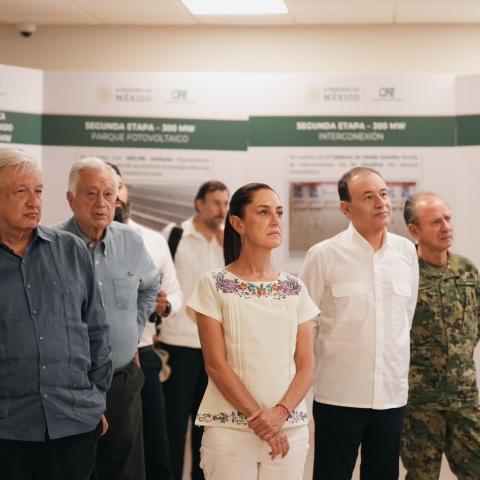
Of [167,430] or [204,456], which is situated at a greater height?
[204,456]

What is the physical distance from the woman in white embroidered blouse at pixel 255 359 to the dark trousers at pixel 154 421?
140 cm

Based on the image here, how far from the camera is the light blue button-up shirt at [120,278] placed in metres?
3.44

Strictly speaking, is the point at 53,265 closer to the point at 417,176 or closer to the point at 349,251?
the point at 349,251

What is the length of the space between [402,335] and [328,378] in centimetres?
38

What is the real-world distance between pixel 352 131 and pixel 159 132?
1398 mm

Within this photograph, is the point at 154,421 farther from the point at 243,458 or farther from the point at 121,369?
the point at 243,458

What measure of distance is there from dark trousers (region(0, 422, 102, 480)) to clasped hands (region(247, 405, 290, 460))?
0.57 metres

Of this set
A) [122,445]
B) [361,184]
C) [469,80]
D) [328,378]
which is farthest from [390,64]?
[122,445]

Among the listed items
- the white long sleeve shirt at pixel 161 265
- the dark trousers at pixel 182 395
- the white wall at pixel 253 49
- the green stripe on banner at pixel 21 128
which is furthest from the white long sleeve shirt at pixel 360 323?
the white wall at pixel 253 49

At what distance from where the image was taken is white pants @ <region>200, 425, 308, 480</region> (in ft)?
9.43

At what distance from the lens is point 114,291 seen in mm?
3459

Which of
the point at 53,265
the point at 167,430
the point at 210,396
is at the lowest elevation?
the point at 167,430

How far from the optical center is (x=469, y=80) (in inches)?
224

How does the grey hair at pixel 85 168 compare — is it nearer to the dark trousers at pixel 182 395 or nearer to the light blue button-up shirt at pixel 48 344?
the light blue button-up shirt at pixel 48 344
